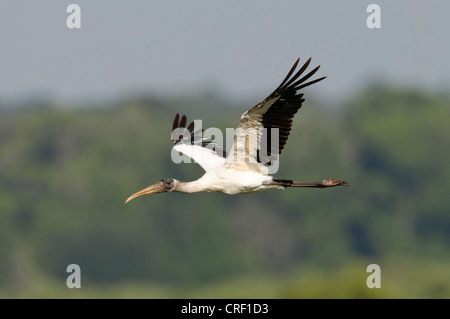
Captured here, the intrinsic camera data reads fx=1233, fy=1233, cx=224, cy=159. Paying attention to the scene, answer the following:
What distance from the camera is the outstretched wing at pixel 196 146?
19484 millimetres

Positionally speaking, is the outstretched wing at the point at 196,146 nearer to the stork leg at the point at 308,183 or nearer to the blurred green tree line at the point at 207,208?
the stork leg at the point at 308,183

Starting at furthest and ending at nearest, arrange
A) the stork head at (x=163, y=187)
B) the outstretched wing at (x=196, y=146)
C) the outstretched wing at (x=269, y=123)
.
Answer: the outstretched wing at (x=196, y=146), the stork head at (x=163, y=187), the outstretched wing at (x=269, y=123)

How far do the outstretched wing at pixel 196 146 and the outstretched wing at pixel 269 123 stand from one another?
1.12m

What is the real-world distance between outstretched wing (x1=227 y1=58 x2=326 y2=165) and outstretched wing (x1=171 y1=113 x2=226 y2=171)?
1.12 metres


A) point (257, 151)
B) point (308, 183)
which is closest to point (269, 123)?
point (257, 151)

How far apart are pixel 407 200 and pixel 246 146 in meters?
74.2

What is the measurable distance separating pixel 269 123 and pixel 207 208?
6961cm

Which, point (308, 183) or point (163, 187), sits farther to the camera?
point (163, 187)

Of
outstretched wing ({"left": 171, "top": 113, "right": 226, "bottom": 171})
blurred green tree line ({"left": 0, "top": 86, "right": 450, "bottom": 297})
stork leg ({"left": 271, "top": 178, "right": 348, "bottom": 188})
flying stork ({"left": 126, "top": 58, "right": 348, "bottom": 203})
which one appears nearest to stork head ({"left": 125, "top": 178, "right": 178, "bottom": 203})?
flying stork ({"left": 126, "top": 58, "right": 348, "bottom": 203})

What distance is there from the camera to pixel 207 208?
8738 centimetres

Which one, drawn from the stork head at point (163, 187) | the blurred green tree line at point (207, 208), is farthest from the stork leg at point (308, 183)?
the blurred green tree line at point (207, 208)

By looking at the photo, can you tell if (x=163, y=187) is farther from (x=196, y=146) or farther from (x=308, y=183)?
(x=308, y=183)

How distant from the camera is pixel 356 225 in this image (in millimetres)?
89500

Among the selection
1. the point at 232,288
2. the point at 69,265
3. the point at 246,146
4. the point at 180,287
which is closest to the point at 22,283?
the point at 69,265
